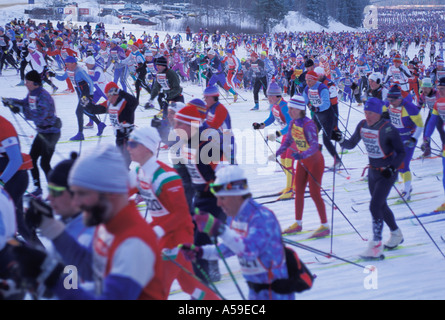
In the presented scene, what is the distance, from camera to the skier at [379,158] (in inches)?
204

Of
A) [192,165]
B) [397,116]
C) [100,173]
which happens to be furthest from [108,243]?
[397,116]

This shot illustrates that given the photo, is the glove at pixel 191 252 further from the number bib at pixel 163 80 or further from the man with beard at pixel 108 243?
the number bib at pixel 163 80

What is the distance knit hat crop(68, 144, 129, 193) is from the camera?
204 cm

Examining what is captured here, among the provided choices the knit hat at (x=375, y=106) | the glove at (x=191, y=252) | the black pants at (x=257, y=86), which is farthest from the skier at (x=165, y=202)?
the black pants at (x=257, y=86)

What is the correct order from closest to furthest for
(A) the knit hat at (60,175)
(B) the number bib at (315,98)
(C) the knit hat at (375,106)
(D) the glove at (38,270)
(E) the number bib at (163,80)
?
(D) the glove at (38,270) < (A) the knit hat at (60,175) < (C) the knit hat at (375,106) < (B) the number bib at (315,98) < (E) the number bib at (163,80)

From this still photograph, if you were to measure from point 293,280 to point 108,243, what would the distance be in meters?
1.33

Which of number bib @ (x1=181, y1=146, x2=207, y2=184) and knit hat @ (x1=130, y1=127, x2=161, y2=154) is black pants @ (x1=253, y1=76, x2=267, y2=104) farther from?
knit hat @ (x1=130, y1=127, x2=161, y2=154)

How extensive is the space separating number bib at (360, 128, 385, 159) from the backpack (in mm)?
2744

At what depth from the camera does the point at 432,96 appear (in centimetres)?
859

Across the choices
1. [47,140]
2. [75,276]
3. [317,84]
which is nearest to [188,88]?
[317,84]

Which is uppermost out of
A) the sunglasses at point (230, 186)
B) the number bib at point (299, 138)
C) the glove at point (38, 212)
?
the sunglasses at point (230, 186)

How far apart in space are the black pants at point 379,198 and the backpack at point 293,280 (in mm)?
2598

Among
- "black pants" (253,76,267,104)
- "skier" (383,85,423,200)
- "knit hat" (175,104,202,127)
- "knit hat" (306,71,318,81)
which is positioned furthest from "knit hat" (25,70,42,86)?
"black pants" (253,76,267,104)
